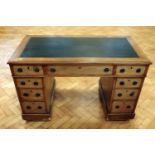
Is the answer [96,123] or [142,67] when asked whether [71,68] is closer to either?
[142,67]

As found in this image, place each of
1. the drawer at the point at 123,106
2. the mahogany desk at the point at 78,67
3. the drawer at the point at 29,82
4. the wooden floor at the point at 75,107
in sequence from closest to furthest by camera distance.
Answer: the mahogany desk at the point at 78,67, the drawer at the point at 29,82, the drawer at the point at 123,106, the wooden floor at the point at 75,107

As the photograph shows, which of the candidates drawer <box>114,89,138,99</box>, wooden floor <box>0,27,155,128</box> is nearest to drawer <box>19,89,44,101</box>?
wooden floor <box>0,27,155,128</box>

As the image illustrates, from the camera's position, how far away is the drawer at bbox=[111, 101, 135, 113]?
1.72 meters

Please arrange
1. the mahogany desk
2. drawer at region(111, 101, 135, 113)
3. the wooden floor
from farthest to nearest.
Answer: the wooden floor → drawer at region(111, 101, 135, 113) → the mahogany desk

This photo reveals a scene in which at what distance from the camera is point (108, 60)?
4.65 ft

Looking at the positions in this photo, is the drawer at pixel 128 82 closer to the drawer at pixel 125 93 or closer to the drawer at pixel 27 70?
the drawer at pixel 125 93

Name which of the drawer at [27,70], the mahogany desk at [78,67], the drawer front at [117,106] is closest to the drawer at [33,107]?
the mahogany desk at [78,67]

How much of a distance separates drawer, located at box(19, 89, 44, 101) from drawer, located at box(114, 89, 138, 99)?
0.74 meters

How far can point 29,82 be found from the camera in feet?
5.08

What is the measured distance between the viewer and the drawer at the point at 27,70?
143 cm

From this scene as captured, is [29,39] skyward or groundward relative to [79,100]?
skyward

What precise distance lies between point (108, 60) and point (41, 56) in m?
0.58

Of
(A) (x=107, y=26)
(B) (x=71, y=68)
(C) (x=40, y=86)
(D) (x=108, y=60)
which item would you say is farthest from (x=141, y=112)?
(A) (x=107, y=26)

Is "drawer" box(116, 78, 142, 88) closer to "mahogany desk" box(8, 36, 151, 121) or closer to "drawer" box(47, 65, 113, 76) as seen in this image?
"mahogany desk" box(8, 36, 151, 121)
